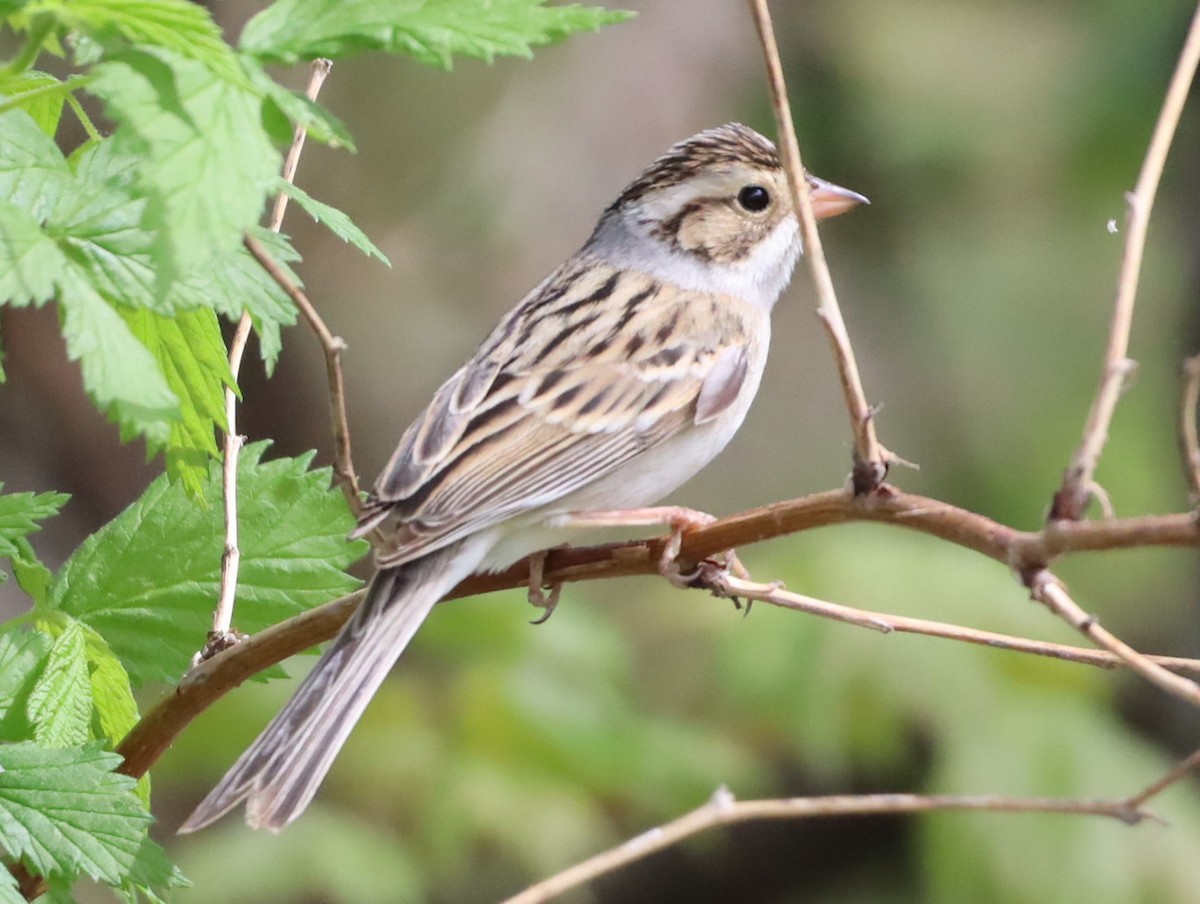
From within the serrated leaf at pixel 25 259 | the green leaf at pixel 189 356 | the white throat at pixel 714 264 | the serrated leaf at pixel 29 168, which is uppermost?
the serrated leaf at pixel 29 168

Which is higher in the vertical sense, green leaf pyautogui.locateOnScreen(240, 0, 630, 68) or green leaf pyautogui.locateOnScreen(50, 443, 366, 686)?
green leaf pyautogui.locateOnScreen(240, 0, 630, 68)

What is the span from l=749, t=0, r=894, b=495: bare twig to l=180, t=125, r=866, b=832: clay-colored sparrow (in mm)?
610

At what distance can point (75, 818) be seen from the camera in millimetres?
1492

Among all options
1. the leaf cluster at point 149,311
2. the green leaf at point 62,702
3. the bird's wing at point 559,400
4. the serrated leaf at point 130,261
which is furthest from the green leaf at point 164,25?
the bird's wing at point 559,400

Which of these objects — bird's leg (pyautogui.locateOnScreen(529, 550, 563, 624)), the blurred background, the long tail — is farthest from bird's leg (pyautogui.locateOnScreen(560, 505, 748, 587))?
the blurred background

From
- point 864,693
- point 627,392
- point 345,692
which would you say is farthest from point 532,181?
point 345,692

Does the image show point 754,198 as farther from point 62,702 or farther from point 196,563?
point 62,702

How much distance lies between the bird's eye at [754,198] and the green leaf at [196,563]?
134 cm

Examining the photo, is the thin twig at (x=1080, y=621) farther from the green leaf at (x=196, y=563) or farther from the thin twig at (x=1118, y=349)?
the green leaf at (x=196, y=563)

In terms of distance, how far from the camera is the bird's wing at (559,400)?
231cm

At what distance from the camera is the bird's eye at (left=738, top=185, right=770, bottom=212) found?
3020mm

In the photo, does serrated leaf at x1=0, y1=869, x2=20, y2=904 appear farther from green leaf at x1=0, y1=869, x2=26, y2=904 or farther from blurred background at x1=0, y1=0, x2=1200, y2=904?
blurred background at x1=0, y1=0, x2=1200, y2=904

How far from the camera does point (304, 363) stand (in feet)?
18.8

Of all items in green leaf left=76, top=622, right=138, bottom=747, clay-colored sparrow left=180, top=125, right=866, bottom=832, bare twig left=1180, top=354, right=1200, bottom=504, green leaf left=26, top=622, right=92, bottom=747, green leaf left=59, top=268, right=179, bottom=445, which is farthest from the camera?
clay-colored sparrow left=180, top=125, right=866, bottom=832
